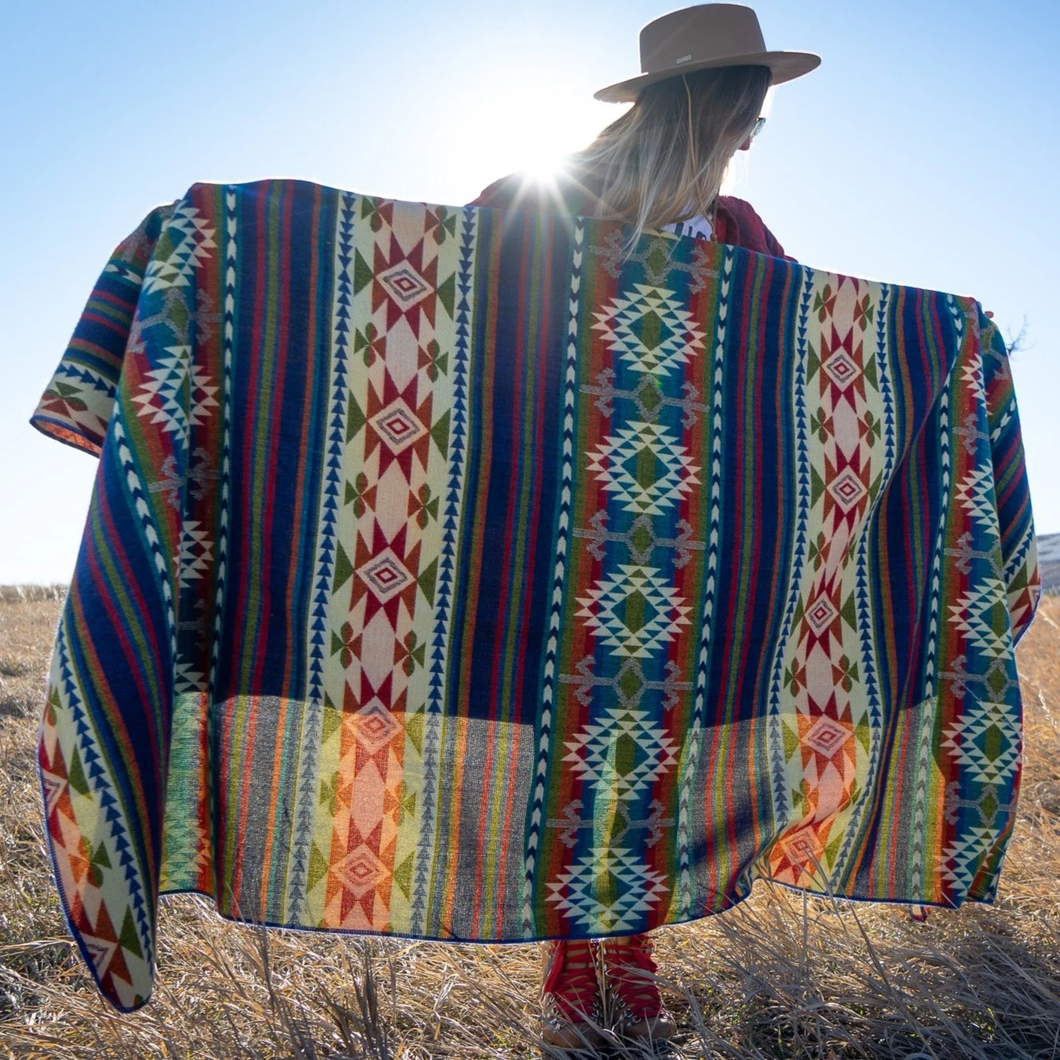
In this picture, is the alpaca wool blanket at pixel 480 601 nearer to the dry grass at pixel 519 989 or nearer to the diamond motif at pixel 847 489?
the diamond motif at pixel 847 489

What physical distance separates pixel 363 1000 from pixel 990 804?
1293mm

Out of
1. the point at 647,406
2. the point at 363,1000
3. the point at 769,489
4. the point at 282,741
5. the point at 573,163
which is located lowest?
the point at 363,1000

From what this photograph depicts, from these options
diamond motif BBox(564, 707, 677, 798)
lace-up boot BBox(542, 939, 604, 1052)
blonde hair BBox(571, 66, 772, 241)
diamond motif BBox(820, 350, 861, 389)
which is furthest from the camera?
diamond motif BBox(820, 350, 861, 389)

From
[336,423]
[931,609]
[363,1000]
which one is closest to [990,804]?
[931,609]

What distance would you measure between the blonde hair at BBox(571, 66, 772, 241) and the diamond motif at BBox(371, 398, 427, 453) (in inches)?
22.0

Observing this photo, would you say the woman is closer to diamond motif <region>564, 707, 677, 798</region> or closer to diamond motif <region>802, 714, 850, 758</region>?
diamond motif <region>564, 707, 677, 798</region>

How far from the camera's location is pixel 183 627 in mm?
1604

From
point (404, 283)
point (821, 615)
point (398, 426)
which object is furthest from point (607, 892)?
point (404, 283)

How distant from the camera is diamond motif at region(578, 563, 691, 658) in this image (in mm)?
1756

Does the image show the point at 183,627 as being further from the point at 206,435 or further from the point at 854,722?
the point at 854,722

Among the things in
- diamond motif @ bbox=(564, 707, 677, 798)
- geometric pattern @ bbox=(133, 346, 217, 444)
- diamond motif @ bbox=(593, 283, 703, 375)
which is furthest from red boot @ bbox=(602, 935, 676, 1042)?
geometric pattern @ bbox=(133, 346, 217, 444)

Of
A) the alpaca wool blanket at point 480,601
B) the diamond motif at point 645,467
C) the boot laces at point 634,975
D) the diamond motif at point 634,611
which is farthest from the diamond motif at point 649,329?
the boot laces at point 634,975

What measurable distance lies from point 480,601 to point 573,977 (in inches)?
27.1

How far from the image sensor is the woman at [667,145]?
1.80m
